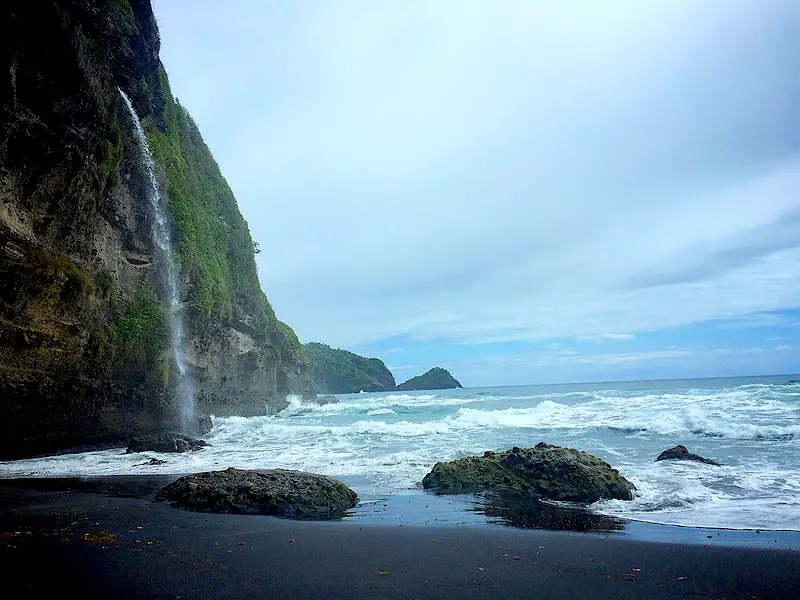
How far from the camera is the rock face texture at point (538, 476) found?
32.1 feet

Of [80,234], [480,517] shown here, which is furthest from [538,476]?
[80,234]

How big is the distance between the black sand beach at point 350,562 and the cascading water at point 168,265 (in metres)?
17.5

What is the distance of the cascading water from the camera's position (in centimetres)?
2325

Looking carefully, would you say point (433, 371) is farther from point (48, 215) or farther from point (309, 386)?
point (48, 215)

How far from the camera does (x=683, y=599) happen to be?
15.5 feet

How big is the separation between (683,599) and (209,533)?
5.76 m

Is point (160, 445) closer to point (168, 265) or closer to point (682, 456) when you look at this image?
point (168, 265)

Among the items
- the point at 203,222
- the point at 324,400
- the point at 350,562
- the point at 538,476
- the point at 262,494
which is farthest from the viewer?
the point at 324,400

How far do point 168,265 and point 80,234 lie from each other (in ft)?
21.8

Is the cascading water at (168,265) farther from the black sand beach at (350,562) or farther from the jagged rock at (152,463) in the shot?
the black sand beach at (350,562)

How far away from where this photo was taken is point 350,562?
5.73 m

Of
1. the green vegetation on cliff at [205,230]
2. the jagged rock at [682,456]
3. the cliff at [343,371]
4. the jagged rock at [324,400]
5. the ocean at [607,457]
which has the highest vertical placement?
the green vegetation on cliff at [205,230]

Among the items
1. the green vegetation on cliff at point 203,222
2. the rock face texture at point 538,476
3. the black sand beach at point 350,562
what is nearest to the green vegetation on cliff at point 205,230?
the green vegetation on cliff at point 203,222

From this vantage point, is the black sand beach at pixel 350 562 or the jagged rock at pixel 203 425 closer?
the black sand beach at pixel 350 562
